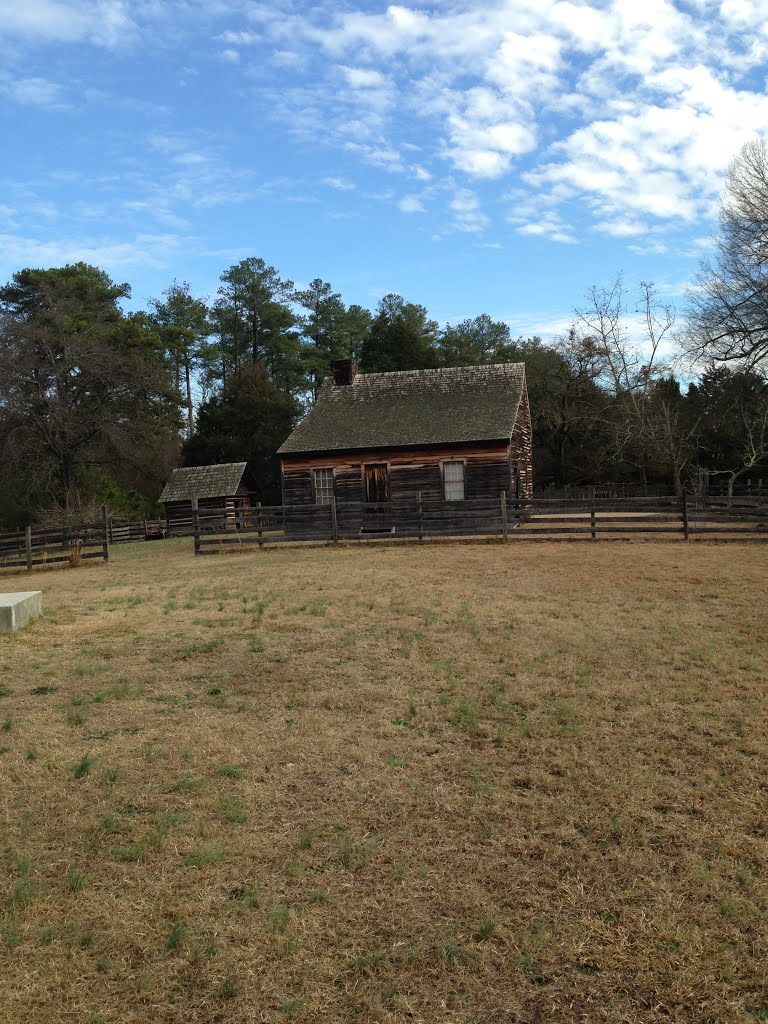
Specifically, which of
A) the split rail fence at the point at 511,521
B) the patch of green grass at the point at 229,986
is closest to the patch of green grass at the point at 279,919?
the patch of green grass at the point at 229,986

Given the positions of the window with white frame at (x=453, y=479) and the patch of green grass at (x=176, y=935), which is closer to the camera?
the patch of green grass at (x=176, y=935)

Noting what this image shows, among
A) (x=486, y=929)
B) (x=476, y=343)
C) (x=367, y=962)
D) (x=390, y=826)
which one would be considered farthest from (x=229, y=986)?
(x=476, y=343)

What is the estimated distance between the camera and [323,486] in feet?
98.0

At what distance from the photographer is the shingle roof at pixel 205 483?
40750mm

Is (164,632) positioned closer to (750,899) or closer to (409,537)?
(750,899)

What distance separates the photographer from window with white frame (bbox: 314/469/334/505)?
2975 centimetres

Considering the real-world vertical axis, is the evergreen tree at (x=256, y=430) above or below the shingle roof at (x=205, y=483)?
above

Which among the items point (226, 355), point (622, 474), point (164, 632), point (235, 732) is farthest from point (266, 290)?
point (235, 732)

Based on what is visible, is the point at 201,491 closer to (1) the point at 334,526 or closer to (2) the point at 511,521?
(1) the point at 334,526

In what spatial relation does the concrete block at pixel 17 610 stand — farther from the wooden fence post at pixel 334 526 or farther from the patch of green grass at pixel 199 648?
the wooden fence post at pixel 334 526

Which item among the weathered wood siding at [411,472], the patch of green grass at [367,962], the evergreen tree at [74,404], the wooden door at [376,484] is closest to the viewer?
the patch of green grass at [367,962]

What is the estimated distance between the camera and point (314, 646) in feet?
32.5

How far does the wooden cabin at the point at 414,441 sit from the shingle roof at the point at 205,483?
11.2 meters

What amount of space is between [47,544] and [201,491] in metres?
16.8
